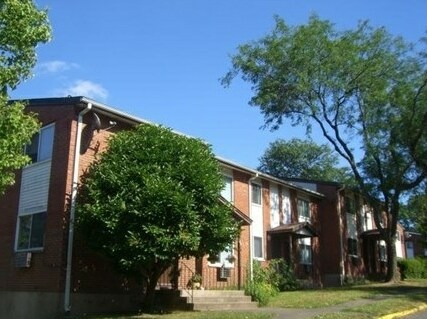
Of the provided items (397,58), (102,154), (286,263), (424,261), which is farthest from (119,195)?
(424,261)

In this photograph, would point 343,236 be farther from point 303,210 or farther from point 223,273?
point 223,273

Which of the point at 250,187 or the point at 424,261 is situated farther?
the point at 424,261

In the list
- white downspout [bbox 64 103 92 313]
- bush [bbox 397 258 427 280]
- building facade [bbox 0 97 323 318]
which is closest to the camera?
white downspout [bbox 64 103 92 313]

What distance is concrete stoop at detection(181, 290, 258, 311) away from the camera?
17391 mm

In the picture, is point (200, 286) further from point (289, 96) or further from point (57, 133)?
point (289, 96)

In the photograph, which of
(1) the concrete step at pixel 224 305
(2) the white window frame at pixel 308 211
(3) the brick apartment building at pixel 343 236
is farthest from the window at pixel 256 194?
(1) the concrete step at pixel 224 305

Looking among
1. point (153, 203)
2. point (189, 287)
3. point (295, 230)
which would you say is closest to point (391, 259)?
point (295, 230)

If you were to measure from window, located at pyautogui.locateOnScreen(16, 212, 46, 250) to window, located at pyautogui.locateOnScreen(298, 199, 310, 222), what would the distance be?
1720 cm

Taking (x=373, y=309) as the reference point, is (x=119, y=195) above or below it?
above

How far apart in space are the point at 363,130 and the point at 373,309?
1644 centimetres

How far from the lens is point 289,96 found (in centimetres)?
3067

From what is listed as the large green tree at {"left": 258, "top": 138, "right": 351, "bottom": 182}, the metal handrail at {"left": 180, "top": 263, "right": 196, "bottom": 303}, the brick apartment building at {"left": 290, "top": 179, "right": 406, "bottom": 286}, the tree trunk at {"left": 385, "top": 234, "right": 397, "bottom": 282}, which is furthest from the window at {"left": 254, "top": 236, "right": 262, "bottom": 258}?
the large green tree at {"left": 258, "top": 138, "right": 351, "bottom": 182}

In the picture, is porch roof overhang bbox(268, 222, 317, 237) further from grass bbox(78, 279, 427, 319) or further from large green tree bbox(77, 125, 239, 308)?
large green tree bbox(77, 125, 239, 308)

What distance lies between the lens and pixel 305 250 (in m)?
31.6
